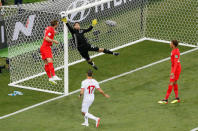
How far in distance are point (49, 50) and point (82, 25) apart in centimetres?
389

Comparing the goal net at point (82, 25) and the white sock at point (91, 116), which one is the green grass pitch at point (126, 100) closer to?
the goal net at point (82, 25)

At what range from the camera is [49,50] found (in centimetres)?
1859

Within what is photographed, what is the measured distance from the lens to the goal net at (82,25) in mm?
19688

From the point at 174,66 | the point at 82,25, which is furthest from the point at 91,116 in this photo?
the point at 82,25

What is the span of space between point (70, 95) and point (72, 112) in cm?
150

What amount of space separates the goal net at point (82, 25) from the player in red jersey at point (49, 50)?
35cm

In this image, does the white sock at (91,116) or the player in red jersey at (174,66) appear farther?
the player in red jersey at (174,66)

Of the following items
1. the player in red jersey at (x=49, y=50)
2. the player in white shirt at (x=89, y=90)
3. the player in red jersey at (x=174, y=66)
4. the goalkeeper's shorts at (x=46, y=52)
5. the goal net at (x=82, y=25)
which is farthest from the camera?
the goal net at (x=82, y=25)

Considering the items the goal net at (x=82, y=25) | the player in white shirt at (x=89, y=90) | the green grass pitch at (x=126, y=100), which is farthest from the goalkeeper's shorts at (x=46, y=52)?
the player in white shirt at (x=89, y=90)

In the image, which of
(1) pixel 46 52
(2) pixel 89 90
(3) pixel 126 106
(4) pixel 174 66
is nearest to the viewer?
(2) pixel 89 90

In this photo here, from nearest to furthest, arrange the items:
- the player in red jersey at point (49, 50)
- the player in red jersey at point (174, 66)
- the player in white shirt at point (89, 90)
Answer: the player in white shirt at point (89, 90), the player in red jersey at point (174, 66), the player in red jersey at point (49, 50)

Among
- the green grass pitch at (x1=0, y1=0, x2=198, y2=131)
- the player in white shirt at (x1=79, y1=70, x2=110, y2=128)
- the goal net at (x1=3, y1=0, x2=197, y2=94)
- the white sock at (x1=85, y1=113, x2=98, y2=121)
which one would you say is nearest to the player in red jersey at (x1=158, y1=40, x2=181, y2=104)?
the green grass pitch at (x1=0, y1=0, x2=198, y2=131)

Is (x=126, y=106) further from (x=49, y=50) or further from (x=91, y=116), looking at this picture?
(x=49, y=50)

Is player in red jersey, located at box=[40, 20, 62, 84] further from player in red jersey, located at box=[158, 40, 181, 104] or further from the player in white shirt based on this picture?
player in red jersey, located at box=[158, 40, 181, 104]
